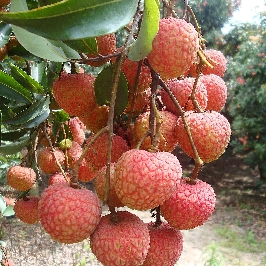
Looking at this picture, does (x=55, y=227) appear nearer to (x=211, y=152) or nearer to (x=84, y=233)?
(x=84, y=233)

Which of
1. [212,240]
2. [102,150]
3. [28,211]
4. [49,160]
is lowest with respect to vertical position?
[212,240]

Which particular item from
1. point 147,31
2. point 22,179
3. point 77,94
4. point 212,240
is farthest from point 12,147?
point 212,240

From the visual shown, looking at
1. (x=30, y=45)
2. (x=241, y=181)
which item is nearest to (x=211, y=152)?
(x=30, y=45)

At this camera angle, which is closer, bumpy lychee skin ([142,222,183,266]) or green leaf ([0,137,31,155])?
bumpy lychee skin ([142,222,183,266])

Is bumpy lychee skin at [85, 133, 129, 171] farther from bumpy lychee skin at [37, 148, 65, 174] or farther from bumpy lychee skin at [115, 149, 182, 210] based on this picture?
bumpy lychee skin at [37, 148, 65, 174]

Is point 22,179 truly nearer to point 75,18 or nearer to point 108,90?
point 108,90

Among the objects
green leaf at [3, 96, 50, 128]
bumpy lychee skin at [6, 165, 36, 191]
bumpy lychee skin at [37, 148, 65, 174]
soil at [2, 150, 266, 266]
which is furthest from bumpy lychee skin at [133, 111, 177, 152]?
soil at [2, 150, 266, 266]

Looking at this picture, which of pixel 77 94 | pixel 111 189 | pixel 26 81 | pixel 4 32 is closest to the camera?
pixel 111 189
